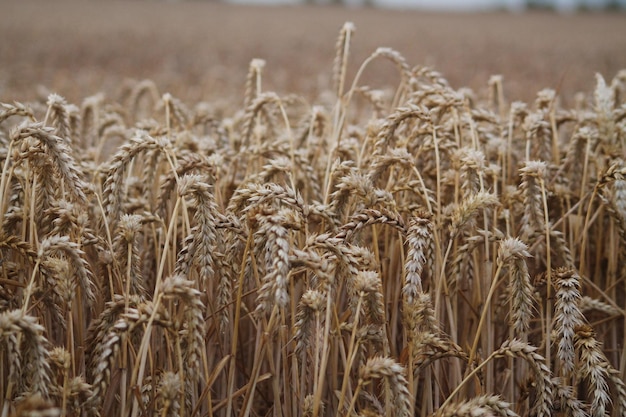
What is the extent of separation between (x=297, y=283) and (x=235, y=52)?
53.3ft

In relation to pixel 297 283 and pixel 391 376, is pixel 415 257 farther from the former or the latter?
pixel 297 283

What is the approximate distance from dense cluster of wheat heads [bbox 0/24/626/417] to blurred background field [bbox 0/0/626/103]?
4.44m

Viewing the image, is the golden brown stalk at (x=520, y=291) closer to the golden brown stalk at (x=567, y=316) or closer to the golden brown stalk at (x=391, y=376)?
the golden brown stalk at (x=567, y=316)

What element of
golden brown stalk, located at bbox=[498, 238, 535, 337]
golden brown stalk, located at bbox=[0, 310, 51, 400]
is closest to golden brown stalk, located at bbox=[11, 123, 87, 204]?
golden brown stalk, located at bbox=[0, 310, 51, 400]

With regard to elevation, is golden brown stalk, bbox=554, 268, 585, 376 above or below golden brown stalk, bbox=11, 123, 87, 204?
below

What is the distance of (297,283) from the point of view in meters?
2.03

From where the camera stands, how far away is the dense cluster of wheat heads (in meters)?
1.43

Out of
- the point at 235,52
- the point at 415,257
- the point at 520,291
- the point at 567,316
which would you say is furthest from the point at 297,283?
the point at 235,52

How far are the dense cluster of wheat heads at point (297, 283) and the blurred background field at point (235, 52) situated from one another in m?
4.44

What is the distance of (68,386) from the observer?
4.80 feet

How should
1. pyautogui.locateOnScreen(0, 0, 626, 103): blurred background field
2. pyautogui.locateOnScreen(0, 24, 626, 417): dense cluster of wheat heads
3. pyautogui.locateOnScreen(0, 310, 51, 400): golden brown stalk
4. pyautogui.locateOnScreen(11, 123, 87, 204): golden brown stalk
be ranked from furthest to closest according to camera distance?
pyautogui.locateOnScreen(0, 0, 626, 103): blurred background field
pyautogui.locateOnScreen(11, 123, 87, 204): golden brown stalk
pyautogui.locateOnScreen(0, 24, 626, 417): dense cluster of wheat heads
pyautogui.locateOnScreen(0, 310, 51, 400): golden brown stalk

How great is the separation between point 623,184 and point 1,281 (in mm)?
1975

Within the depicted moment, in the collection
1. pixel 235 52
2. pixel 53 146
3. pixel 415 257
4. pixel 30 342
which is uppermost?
pixel 235 52

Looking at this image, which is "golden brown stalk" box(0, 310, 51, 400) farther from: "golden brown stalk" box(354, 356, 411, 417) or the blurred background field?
the blurred background field
